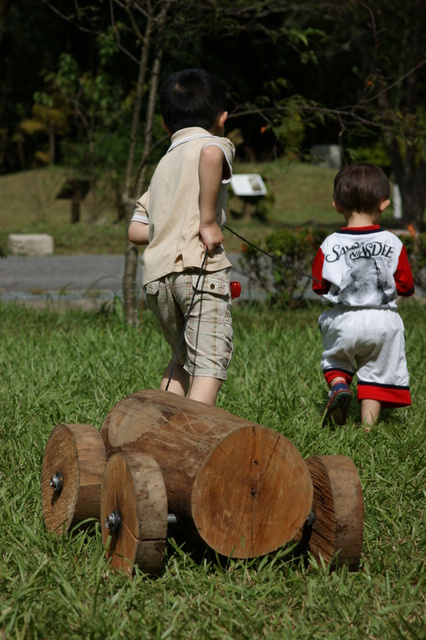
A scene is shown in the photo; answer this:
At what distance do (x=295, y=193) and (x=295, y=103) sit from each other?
15.2 metres

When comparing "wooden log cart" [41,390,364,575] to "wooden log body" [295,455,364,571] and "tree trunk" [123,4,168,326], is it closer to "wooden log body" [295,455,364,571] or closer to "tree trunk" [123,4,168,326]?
"wooden log body" [295,455,364,571]

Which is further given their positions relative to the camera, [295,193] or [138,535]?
[295,193]

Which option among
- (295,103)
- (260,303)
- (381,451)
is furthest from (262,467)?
(260,303)

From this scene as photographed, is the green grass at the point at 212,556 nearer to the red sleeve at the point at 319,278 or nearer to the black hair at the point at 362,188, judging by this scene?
the red sleeve at the point at 319,278

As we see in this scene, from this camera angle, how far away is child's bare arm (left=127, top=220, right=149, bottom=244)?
3.28 m

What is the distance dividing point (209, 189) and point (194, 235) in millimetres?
194

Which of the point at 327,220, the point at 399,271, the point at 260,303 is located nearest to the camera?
the point at 399,271

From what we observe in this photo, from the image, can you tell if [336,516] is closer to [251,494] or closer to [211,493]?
[251,494]

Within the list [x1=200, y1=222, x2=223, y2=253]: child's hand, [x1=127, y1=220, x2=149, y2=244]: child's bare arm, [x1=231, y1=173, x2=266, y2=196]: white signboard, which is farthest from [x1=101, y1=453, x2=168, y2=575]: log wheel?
[x1=231, y1=173, x2=266, y2=196]: white signboard

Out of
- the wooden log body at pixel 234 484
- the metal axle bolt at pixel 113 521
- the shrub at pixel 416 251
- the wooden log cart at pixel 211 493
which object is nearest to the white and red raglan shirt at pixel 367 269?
the wooden log cart at pixel 211 493

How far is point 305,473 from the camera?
2.32 metres

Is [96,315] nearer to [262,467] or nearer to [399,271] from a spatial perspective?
[399,271]

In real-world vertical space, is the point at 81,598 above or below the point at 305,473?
below

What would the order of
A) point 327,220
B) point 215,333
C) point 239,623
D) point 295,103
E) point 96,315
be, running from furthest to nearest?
point 327,220, point 96,315, point 295,103, point 215,333, point 239,623
